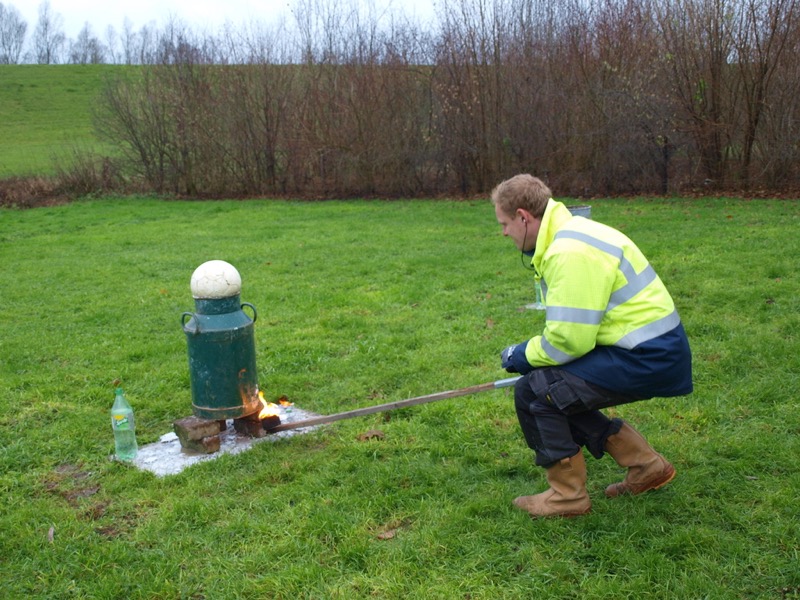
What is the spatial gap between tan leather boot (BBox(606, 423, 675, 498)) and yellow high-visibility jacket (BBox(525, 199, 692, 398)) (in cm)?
51

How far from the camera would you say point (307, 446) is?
5020mm

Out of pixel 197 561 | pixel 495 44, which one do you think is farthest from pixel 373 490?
pixel 495 44

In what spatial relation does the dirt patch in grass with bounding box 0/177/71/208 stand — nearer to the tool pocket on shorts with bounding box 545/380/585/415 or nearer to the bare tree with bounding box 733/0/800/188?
the bare tree with bounding box 733/0/800/188

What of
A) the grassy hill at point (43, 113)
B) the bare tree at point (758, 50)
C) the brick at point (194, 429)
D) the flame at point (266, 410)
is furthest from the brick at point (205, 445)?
the grassy hill at point (43, 113)

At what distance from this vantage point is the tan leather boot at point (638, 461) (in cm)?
398

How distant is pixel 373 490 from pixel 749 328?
13.8 feet

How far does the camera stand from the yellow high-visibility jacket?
11.1 feet

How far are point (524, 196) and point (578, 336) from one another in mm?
733

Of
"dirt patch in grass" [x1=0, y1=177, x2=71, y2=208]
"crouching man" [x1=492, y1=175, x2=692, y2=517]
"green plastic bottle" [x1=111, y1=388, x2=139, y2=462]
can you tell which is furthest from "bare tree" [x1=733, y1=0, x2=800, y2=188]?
"dirt patch in grass" [x1=0, y1=177, x2=71, y2=208]

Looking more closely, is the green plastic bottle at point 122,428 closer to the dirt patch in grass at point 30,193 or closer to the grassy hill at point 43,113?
the dirt patch in grass at point 30,193

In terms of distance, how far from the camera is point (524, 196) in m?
3.64

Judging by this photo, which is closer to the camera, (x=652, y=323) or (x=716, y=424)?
(x=652, y=323)

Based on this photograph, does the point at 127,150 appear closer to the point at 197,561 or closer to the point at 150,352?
the point at 150,352

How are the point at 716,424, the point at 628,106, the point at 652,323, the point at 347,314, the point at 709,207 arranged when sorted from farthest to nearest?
the point at 628,106, the point at 709,207, the point at 347,314, the point at 716,424, the point at 652,323
